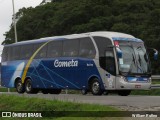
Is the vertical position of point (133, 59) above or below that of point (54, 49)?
below

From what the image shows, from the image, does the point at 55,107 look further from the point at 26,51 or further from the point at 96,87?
the point at 26,51

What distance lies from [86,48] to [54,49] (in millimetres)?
3083

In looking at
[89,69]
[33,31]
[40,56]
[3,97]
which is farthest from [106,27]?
[3,97]

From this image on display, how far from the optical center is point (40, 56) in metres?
27.5

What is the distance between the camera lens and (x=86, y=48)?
23.9m

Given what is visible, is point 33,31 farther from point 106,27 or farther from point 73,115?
point 73,115

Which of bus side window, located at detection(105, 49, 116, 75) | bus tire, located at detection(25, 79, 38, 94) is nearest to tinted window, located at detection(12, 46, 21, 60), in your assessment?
bus tire, located at detection(25, 79, 38, 94)

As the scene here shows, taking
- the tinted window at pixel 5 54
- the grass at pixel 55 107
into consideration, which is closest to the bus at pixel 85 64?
the tinted window at pixel 5 54

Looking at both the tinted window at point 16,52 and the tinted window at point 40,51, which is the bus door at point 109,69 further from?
the tinted window at point 16,52

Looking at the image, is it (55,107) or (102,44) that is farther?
(102,44)

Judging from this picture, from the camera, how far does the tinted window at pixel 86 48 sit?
23.5 metres

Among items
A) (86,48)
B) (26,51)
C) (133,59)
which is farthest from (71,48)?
(26,51)

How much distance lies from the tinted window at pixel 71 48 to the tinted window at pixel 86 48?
41cm

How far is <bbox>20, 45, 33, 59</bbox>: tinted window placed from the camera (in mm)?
28280
